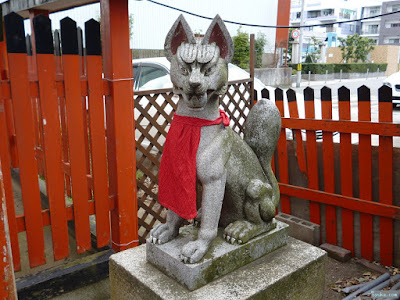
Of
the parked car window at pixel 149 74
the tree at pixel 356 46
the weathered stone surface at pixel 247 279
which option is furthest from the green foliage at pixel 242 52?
the weathered stone surface at pixel 247 279

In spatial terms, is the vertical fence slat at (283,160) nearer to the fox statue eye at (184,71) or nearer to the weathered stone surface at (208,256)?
the weathered stone surface at (208,256)

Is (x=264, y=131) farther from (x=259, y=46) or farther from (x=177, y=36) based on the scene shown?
(x=259, y=46)

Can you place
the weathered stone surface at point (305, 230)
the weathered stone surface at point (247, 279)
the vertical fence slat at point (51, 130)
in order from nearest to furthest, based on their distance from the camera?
the weathered stone surface at point (247, 279) → the vertical fence slat at point (51, 130) → the weathered stone surface at point (305, 230)

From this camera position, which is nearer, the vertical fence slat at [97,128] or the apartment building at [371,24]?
the vertical fence slat at [97,128]

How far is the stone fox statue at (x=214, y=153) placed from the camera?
187 centimetres

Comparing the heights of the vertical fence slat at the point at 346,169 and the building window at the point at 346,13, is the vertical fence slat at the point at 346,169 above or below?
below

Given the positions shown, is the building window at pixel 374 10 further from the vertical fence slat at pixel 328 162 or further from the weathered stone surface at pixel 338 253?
the weathered stone surface at pixel 338 253

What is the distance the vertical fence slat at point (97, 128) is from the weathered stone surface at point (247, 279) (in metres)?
0.76

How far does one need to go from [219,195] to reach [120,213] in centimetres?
138

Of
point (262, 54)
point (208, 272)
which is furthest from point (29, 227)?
point (262, 54)

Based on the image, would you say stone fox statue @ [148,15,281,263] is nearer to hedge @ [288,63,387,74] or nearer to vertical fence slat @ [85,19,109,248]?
vertical fence slat @ [85,19,109,248]

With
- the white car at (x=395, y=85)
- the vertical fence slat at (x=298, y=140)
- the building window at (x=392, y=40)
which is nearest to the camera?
the vertical fence slat at (x=298, y=140)

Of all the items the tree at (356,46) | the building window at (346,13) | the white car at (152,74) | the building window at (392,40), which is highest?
the building window at (346,13)

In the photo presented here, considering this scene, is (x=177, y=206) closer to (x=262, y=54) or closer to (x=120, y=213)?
(x=120, y=213)
